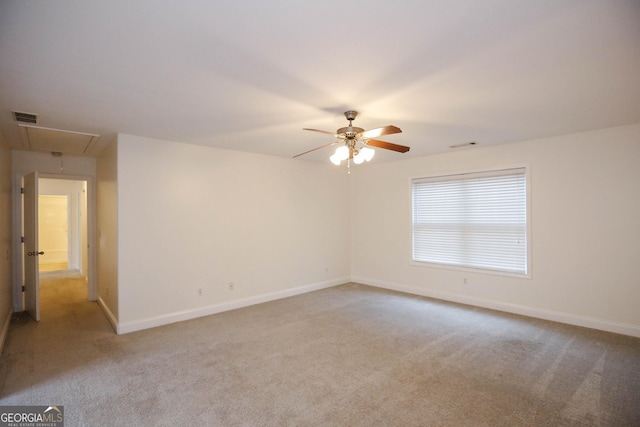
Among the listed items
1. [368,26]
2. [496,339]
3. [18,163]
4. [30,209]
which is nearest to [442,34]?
[368,26]

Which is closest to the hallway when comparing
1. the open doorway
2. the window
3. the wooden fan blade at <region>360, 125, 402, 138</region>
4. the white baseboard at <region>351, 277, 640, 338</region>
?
the open doorway

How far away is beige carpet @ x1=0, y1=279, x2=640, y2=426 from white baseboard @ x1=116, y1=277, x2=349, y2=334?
149mm

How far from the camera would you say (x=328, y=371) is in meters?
2.84

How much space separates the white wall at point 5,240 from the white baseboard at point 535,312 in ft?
18.5

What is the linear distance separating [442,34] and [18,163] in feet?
19.7

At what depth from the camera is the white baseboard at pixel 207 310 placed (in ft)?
12.7

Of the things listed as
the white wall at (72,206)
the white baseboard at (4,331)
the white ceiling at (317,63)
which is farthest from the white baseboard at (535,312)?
the white wall at (72,206)

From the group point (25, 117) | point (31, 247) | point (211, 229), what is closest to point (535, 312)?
point (211, 229)

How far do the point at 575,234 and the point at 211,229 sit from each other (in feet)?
16.3

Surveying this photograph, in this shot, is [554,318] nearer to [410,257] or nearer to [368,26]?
[410,257]

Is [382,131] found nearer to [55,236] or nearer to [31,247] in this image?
[31,247]

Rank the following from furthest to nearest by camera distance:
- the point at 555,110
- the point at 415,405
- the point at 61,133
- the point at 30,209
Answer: the point at 30,209 < the point at 61,133 < the point at 555,110 < the point at 415,405

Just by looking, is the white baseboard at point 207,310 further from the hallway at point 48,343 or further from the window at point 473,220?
the window at point 473,220

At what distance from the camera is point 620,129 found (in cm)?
367
